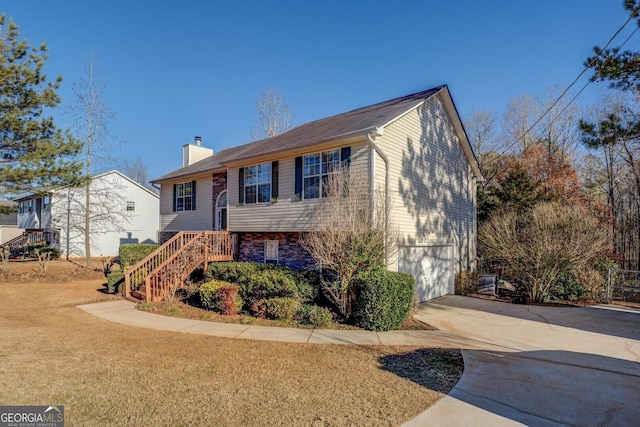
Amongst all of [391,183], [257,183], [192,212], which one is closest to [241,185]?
[257,183]

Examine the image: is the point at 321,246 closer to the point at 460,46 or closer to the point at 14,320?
the point at 14,320

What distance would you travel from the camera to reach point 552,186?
19.5m

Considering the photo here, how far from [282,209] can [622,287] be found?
1179 cm

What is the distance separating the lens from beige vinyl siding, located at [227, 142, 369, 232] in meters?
9.84


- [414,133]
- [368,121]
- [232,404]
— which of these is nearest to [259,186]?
[368,121]

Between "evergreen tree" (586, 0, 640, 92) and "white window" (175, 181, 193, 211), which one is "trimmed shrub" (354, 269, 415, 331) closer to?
"evergreen tree" (586, 0, 640, 92)

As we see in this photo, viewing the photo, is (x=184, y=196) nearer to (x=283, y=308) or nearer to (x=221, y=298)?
(x=221, y=298)

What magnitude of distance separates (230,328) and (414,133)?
8128 millimetres

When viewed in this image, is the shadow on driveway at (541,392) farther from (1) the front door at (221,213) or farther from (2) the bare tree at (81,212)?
(2) the bare tree at (81,212)

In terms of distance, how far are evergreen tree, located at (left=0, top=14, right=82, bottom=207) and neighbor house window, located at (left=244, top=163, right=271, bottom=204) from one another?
304 inches

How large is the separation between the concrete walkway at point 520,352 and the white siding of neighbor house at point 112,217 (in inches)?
693

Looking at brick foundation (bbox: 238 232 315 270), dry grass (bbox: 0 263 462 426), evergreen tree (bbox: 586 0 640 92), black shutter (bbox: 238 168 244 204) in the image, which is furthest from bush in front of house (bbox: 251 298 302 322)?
evergreen tree (bbox: 586 0 640 92)

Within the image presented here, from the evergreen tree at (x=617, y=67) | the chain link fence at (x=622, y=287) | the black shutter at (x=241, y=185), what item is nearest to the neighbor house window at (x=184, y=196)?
the black shutter at (x=241, y=185)

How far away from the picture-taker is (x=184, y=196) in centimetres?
1741
